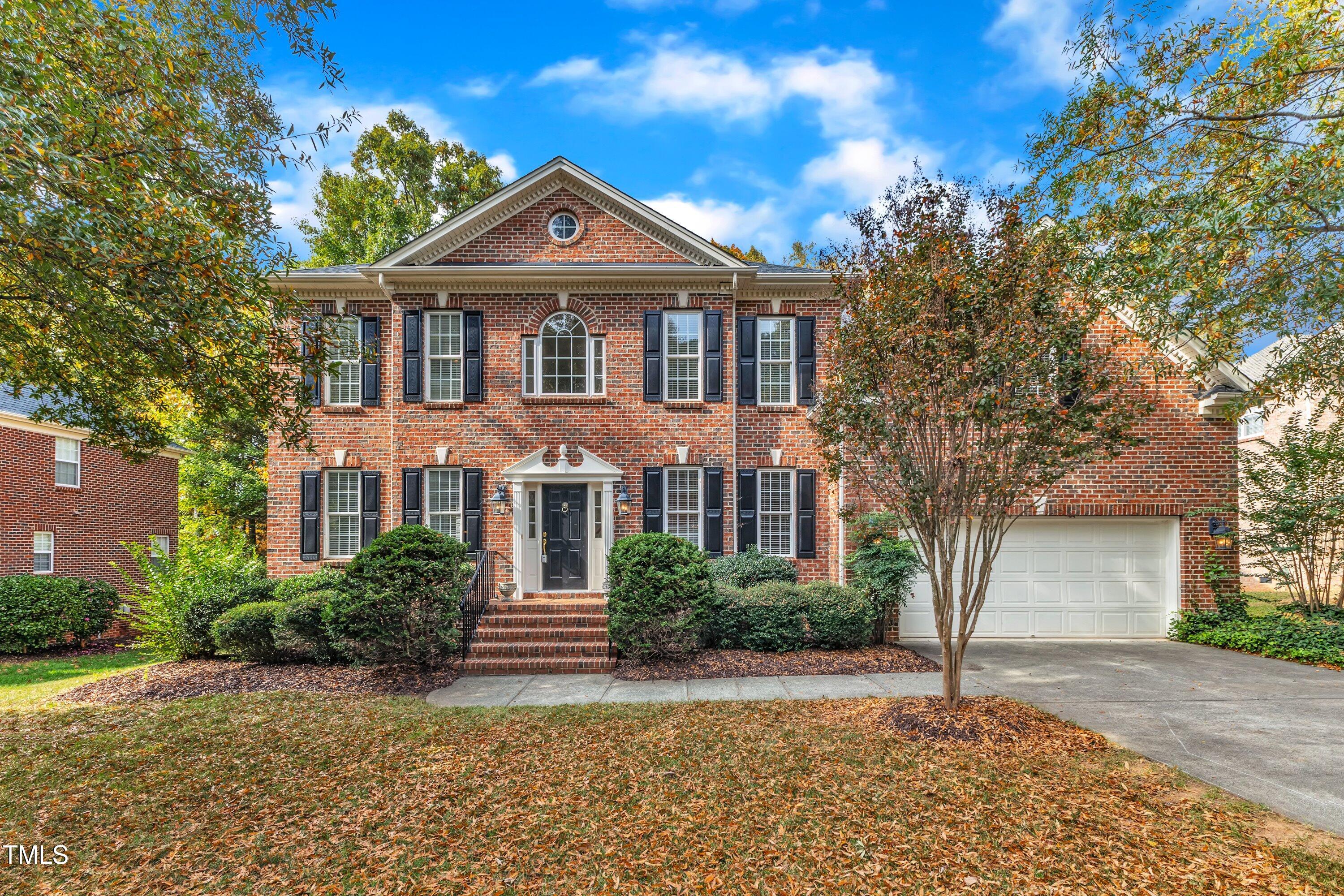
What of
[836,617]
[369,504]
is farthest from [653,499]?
[369,504]

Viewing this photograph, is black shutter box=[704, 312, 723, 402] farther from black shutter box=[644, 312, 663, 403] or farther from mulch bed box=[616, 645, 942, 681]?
mulch bed box=[616, 645, 942, 681]

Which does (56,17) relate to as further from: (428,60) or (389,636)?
(389,636)

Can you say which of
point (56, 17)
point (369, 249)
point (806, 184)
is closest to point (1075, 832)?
point (56, 17)

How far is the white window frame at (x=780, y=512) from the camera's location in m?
11.2

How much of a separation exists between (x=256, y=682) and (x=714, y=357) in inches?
343

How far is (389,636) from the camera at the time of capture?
789cm

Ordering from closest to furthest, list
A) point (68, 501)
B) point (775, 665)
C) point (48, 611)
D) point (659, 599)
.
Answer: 1. point (659, 599)
2. point (775, 665)
3. point (48, 611)
4. point (68, 501)

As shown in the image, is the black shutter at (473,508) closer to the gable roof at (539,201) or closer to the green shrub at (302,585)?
the green shrub at (302,585)

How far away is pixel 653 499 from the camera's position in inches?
433

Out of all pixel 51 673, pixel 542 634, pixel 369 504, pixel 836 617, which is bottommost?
pixel 51 673

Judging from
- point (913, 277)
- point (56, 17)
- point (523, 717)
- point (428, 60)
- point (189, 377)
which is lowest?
point (523, 717)

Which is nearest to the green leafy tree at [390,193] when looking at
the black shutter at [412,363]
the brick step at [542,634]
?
the black shutter at [412,363]

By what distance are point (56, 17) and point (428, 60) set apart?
17.2 ft

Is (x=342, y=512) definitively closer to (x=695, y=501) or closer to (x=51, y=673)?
(x=51, y=673)
